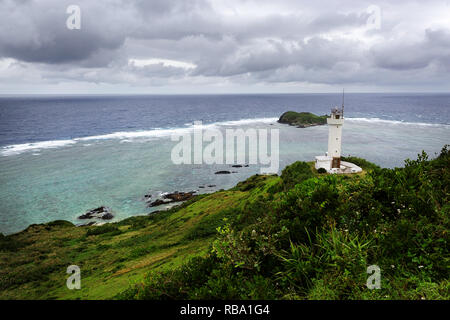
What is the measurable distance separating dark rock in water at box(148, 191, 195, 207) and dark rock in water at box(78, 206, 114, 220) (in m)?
6.07

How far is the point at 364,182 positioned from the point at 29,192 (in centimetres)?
5351

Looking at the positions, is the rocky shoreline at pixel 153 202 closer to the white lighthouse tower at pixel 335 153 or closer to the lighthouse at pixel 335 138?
the white lighthouse tower at pixel 335 153

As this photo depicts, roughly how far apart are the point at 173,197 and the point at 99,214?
444 inches

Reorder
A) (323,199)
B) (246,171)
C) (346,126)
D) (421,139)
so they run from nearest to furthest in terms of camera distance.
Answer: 1. (323,199)
2. (246,171)
3. (421,139)
4. (346,126)

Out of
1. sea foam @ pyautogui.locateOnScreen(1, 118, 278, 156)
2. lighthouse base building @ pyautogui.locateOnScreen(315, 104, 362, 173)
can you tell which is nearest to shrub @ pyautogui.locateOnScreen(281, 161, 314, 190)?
lighthouse base building @ pyautogui.locateOnScreen(315, 104, 362, 173)

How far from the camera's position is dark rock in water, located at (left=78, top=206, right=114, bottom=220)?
39.0m

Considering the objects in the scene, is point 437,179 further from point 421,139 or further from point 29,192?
point 421,139

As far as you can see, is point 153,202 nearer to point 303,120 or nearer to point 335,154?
point 335,154

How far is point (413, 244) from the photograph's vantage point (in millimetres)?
5715

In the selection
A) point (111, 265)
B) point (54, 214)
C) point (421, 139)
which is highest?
point (421, 139)

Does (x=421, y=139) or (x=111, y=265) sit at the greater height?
(x=421, y=139)

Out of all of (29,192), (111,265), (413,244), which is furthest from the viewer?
(29,192)

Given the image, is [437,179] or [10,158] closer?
[437,179]
